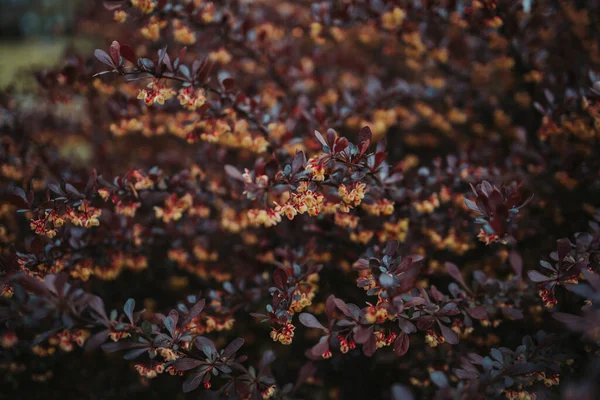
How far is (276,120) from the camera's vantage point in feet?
5.93

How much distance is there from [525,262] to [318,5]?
5.11 feet

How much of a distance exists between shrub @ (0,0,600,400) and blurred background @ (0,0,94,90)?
308 centimetres

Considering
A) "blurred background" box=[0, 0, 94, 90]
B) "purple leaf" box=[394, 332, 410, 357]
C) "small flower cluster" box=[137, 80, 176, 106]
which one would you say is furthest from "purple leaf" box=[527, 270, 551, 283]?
"blurred background" box=[0, 0, 94, 90]

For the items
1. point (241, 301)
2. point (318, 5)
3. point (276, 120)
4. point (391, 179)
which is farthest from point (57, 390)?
point (318, 5)

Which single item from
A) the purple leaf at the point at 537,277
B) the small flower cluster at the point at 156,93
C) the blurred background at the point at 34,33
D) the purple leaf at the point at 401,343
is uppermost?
the small flower cluster at the point at 156,93

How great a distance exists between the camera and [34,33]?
7.72 meters

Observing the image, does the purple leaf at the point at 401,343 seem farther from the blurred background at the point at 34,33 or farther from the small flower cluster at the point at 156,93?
the blurred background at the point at 34,33

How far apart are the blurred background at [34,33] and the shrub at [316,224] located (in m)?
3.08

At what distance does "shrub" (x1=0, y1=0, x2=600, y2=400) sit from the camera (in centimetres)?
127

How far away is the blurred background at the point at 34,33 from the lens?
527 centimetres

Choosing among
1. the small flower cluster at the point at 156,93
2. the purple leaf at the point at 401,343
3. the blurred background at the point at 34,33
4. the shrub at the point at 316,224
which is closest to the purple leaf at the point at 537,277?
the shrub at the point at 316,224

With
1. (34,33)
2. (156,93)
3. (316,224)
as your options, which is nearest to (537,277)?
(316,224)

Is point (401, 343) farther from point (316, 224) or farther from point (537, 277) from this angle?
point (316, 224)

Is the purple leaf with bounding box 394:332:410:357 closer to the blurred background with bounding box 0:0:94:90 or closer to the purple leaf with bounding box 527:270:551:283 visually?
the purple leaf with bounding box 527:270:551:283
